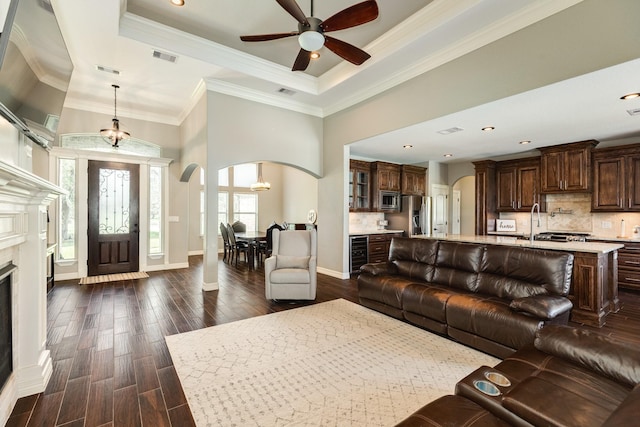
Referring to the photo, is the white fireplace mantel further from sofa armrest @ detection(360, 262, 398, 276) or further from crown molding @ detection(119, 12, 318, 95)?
sofa armrest @ detection(360, 262, 398, 276)

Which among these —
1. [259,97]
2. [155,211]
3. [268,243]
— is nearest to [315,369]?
[268,243]

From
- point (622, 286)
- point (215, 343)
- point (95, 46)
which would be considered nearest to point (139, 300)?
point (215, 343)

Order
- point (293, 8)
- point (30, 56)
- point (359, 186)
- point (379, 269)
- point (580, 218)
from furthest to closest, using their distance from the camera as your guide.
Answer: point (359, 186), point (580, 218), point (379, 269), point (293, 8), point (30, 56)

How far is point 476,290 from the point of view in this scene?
3355mm

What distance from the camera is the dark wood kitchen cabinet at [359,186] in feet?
22.4

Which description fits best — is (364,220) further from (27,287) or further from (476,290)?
(27,287)

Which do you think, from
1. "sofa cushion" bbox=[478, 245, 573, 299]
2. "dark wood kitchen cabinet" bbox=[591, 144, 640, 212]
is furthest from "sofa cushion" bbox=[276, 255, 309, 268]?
"dark wood kitchen cabinet" bbox=[591, 144, 640, 212]

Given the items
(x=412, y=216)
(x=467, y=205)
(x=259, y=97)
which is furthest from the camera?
(x=467, y=205)

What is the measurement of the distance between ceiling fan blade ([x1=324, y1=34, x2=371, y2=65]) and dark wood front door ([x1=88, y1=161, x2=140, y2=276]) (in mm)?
5304

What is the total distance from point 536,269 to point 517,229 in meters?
5.06

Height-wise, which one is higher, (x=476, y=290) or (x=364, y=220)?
(x=364, y=220)

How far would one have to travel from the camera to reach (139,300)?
4.45 metres

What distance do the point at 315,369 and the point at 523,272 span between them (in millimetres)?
2370

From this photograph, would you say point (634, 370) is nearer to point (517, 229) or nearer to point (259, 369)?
point (259, 369)
